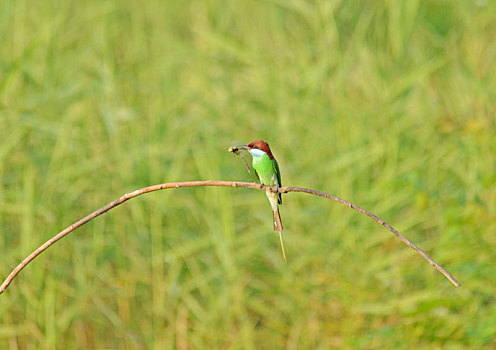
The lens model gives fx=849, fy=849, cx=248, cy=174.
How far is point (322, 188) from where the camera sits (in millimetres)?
3178

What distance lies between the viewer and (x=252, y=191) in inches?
127

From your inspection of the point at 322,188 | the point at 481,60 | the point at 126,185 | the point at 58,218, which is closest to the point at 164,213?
the point at 126,185

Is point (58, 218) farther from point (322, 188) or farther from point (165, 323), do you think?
point (322, 188)

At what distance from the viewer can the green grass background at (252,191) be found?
3031 millimetres

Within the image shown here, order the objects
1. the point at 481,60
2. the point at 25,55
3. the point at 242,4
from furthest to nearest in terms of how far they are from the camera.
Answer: the point at 242,4 < the point at 481,60 < the point at 25,55

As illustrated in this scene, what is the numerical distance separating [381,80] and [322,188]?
0.51m

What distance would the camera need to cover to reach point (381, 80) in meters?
3.33

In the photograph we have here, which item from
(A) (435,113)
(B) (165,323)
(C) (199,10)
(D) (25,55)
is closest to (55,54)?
(D) (25,55)

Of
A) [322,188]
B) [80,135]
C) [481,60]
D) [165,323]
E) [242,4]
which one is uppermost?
[242,4]

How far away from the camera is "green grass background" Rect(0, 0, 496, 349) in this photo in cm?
303

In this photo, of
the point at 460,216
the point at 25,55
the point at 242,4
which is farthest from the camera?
the point at 242,4

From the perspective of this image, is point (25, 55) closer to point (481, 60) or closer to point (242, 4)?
point (242, 4)

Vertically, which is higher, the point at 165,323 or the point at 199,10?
the point at 199,10

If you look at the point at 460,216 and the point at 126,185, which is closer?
the point at 460,216
